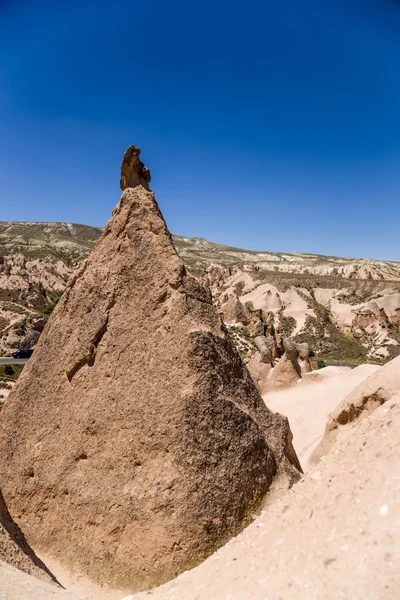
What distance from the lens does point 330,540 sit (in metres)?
3.34

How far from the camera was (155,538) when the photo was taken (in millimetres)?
5383

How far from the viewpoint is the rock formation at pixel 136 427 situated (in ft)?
18.0

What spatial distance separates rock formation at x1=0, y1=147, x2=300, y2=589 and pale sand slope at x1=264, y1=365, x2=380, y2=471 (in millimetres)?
5601

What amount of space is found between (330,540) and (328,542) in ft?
0.08

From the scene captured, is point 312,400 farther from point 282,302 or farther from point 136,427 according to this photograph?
point 282,302

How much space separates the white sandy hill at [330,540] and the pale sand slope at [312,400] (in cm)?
676

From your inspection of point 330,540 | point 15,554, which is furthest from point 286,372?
point 330,540

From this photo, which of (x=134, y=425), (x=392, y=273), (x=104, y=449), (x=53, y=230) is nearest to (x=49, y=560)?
(x=104, y=449)

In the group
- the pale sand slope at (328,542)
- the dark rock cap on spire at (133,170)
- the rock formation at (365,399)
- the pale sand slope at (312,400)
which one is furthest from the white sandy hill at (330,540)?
the pale sand slope at (312,400)

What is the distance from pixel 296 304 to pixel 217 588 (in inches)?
1928

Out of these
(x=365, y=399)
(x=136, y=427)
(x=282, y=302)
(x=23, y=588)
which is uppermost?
(x=282, y=302)

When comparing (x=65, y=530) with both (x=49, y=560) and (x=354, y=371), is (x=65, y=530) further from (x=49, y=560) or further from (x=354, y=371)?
(x=354, y=371)

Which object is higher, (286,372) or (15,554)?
(15,554)

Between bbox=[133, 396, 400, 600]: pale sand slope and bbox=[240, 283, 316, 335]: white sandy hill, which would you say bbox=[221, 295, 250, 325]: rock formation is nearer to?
bbox=[240, 283, 316, 335]: white sandy hill
